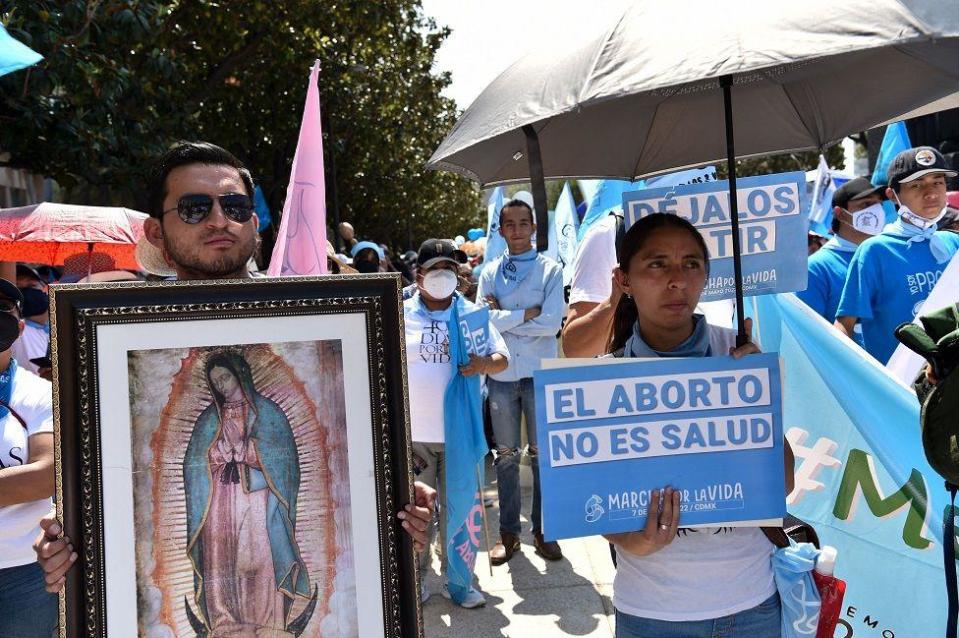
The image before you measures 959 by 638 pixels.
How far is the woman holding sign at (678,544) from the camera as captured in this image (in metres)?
2.25

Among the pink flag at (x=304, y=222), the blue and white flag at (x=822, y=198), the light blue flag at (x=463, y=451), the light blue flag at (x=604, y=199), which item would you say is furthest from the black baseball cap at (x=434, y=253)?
the blue and white flag at (x=822, y=198)

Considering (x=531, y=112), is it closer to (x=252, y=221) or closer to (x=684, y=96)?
(x=252, y=221)

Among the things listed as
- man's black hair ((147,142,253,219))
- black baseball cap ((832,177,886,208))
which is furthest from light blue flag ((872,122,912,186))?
man's black hair ((147,142,253,219))

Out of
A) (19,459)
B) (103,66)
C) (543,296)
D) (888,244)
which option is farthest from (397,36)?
(19,459)

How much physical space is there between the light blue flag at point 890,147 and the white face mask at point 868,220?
434mm

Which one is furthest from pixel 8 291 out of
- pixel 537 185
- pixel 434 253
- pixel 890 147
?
pixel 890 147

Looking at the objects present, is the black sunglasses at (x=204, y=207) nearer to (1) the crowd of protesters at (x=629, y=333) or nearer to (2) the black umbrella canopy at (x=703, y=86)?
(1) the crowd of protesters at (x=629, y=333)

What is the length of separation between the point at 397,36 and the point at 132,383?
46.3 ft

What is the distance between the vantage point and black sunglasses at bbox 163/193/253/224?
2002mm

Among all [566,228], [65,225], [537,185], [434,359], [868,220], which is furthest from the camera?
[566,228]

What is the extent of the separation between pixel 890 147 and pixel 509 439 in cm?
323

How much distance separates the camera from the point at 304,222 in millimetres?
3516

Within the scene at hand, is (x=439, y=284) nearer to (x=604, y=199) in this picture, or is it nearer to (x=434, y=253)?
(x=434, y=253)

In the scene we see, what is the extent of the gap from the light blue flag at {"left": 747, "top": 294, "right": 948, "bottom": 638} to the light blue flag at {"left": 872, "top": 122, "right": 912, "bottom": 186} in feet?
8.69
